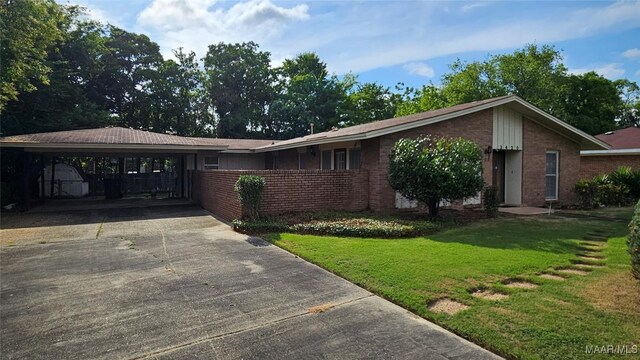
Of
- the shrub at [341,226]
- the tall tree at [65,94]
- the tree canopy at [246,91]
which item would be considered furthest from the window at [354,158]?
the tree canopy at [246,91]

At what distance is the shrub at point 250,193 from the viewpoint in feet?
30.6

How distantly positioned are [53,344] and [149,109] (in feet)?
106

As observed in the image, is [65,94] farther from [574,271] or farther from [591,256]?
[591,256]

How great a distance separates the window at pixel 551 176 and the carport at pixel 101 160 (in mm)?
13301

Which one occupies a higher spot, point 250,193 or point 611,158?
point 611,158

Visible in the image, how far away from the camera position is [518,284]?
487 centimetres

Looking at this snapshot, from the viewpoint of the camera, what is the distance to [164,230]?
9.67m

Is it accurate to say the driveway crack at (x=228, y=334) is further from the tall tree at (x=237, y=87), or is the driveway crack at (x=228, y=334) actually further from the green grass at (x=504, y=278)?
the tall tree at (x=237, y=87)

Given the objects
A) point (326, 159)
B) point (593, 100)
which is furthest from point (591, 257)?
point (593, 100)

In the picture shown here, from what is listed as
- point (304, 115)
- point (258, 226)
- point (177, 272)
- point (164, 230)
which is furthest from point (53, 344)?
point (304, 115)

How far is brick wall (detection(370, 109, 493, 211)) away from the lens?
10.9m

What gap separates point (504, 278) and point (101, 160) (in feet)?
91.0

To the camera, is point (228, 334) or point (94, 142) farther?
point (94, 142)

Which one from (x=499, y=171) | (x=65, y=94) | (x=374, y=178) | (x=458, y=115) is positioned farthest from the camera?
(x=65, y=94)
